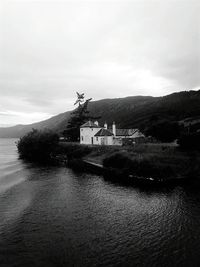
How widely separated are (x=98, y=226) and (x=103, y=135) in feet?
176

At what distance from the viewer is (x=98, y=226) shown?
26375 millimetres

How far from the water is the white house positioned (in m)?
36.6

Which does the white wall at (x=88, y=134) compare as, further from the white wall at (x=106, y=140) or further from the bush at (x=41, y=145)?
the bush at (x=41, y=145)

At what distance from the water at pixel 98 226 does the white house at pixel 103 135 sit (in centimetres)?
3658

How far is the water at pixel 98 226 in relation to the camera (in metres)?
20.3

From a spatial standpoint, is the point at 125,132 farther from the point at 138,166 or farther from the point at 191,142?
the point at 138,166

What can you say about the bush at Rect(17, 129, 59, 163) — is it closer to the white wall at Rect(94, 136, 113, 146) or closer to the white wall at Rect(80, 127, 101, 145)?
the white wall at Rect(80, 127, 101, 145)

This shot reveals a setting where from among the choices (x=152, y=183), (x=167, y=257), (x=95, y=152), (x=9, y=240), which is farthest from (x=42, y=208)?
(x=95, y=152)

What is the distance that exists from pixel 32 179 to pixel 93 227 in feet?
88.4

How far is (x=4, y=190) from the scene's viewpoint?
134ft

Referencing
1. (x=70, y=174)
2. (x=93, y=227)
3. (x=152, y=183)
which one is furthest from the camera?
(x=70, y=174)

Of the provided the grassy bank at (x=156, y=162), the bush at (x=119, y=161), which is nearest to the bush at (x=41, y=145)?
the grassy bank at (x=156, y=162)

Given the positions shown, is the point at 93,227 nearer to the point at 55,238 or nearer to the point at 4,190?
the point at 55,238

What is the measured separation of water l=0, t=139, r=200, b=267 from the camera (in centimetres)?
2033
